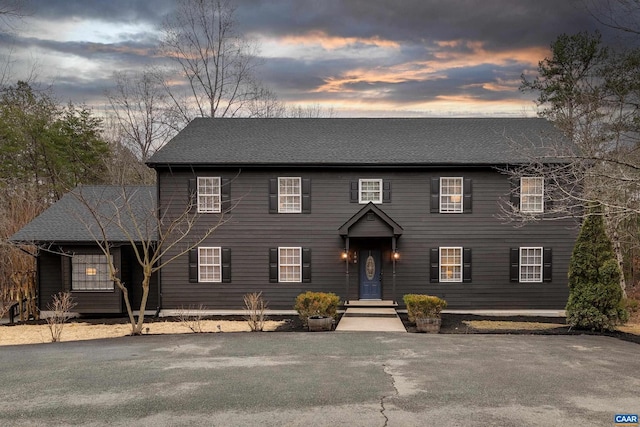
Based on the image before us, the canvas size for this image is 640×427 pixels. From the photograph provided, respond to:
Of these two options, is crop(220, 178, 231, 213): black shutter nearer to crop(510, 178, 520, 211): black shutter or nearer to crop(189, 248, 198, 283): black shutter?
crop(189, 248, 198, 283): black shutter

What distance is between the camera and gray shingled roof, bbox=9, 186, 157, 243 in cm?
1700

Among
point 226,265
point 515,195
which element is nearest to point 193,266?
point 226,265

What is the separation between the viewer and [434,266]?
1750 cm

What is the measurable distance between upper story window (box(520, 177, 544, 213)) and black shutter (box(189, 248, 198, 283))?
12354 mm

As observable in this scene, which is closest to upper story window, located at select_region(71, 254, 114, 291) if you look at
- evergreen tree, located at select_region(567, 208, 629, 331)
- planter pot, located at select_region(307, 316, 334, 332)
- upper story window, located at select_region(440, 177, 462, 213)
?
planter pot, located at select_region(307, 316, 334, 332)

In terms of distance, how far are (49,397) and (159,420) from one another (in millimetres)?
2474

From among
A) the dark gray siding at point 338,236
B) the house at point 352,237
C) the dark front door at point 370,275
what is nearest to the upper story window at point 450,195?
the house at point 352,237

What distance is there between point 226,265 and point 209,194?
9.02ft

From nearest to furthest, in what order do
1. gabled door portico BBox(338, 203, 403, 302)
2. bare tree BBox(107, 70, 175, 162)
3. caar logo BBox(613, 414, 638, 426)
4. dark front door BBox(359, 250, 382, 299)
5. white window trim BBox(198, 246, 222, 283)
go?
caar logo BBox(613, 414, 638, 426), white window trim BBox(198, 246, 222, 283), gabled door portico BBox(338, 203, 403, 302), dark front door BBox(359, 250, 382, 299), bare tree BBox(107, 70, 175, 162)

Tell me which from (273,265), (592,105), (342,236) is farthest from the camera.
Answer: (592,105)

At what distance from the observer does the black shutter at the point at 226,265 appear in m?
17.5

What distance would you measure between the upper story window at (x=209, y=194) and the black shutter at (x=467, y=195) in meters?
9.20

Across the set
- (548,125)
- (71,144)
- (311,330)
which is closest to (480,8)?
(548,125)

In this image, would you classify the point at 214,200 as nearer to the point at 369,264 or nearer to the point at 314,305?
the point at 314,305
